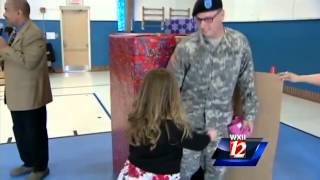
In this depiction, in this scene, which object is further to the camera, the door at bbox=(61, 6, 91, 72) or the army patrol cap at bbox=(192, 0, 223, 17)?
the door at bbox=(61, 6, 91, 72)

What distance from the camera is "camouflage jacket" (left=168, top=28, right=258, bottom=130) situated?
184 centimetres

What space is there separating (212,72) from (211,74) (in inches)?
0.5

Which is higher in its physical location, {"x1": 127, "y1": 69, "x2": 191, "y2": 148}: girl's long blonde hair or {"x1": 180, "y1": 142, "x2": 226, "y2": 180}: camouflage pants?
{"x1": 127, "y1": 69, "x2": 191, "y2": 148}: girl's long blonde hair

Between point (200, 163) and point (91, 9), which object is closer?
point (200, 163)

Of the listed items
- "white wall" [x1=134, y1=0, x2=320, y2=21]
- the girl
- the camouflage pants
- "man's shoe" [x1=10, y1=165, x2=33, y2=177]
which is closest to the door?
"white wall" [x1=134, y1=0, x2=320, y2=21]

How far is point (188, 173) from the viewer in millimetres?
2029

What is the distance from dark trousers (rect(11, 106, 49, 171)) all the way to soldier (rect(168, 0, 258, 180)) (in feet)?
4.39

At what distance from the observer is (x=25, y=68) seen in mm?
2486

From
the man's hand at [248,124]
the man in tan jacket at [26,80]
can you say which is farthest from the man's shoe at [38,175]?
the man's hand at [248,124]

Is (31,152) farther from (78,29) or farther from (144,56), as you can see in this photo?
(78,29)

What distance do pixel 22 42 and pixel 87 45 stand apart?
7.60 meters

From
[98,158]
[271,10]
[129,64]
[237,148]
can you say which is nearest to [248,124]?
[237,148]

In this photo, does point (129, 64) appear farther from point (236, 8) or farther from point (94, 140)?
point (236, 8)

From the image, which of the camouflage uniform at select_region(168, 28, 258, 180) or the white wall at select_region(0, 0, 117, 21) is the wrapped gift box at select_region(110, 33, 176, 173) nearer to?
the camouflage uniform at select_region(168, 28, 258, 180)
